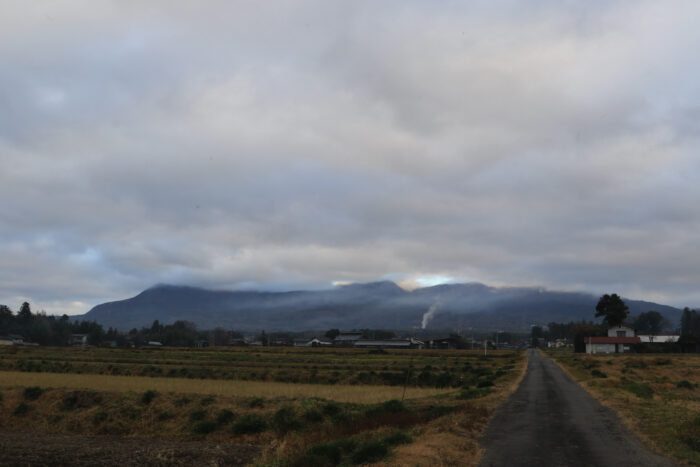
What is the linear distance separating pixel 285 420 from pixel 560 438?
45.5 ft

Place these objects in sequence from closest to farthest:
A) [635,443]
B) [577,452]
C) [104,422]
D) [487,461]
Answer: [487,461]
[577,452]
[635,443]
[104,422]

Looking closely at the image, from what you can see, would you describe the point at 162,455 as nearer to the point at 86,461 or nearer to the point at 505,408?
the point at 86,461

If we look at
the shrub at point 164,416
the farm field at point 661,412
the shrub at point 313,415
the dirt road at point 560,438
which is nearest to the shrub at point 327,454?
the dirt road at point 560,438

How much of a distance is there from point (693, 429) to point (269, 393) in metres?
28.7

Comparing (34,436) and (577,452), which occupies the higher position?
→ (577,452)

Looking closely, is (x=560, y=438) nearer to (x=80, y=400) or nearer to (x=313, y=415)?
(x=313, y=415)

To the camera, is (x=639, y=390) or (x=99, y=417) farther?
(x=639, y=390)

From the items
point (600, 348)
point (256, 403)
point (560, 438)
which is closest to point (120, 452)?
point (256, 403)

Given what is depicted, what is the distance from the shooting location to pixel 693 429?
72.1 ft

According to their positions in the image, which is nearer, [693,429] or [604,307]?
[693,429]

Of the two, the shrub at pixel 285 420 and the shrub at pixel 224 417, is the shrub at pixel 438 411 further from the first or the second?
the shrub at pixel 224 417

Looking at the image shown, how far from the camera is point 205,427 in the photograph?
2994cm

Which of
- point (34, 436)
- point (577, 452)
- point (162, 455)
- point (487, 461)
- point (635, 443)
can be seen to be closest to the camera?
point (487, 461)

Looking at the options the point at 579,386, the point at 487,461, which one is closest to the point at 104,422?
the point at 487,461
